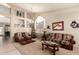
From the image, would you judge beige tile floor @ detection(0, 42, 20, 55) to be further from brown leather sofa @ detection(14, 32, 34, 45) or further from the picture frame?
the picture frame

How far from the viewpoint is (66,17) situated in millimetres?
1982

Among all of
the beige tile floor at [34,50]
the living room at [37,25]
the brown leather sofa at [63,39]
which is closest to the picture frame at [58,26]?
the living room at [37,25]

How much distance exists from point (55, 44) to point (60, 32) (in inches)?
13.6

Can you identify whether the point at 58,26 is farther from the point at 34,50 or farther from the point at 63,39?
the point at 34,50

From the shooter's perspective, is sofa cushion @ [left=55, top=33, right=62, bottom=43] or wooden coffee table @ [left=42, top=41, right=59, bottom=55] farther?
sofa cushion @ [left=55, top=33, right=62, bottom=43]

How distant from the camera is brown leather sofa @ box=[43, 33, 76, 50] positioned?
1.94 meters

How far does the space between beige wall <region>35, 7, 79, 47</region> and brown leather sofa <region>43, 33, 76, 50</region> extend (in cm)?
10

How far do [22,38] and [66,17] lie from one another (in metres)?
1.24

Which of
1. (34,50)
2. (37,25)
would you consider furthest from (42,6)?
(34,50)

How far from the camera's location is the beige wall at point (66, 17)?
1929mm

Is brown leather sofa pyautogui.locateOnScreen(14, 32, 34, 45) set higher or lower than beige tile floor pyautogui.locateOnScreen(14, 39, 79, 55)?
higher

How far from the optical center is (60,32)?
6.68 ft

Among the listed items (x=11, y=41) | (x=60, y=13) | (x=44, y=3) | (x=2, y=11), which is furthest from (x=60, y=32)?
(x=2, y=11)

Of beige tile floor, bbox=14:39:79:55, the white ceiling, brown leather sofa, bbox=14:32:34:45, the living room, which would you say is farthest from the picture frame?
brown leather sofa, bbox=14:32:34:45
